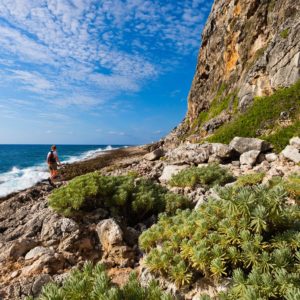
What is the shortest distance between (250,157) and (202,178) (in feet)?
12.4

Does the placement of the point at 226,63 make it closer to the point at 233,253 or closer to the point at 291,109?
the point at 291,109

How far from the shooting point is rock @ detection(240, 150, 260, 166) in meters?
12.7

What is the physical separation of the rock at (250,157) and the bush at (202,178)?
2.22 m

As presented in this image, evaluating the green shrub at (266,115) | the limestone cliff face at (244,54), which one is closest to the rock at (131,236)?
the green shrub at (266,115)

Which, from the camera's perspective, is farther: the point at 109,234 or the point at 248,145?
the point at 248,145

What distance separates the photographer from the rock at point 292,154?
11.3m

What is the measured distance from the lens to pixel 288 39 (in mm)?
22078

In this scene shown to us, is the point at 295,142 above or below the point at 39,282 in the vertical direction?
above

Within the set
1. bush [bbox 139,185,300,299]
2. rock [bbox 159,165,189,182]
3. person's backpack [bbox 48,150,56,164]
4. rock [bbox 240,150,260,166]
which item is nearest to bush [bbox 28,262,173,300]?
bush [bbox 139,185,300,299]

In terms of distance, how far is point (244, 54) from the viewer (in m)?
31.7

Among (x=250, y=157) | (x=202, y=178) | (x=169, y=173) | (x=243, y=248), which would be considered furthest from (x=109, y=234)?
(x=250, y=157)

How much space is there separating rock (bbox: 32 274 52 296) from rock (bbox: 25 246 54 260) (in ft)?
2.86

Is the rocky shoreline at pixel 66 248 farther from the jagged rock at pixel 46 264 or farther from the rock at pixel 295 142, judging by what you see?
the rock at pixel 295 142

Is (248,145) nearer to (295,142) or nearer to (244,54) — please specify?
(295,142)
